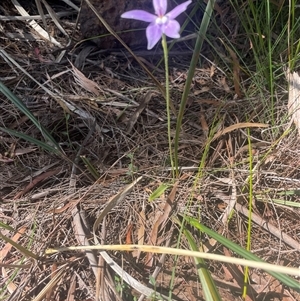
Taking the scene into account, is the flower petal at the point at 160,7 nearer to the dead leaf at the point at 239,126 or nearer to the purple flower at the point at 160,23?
the purple flower at the point at 160,23

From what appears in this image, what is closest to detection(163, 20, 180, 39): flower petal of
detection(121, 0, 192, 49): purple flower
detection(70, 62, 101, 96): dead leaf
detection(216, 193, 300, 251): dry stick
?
detection(121, 0, 192, 49): purple flower

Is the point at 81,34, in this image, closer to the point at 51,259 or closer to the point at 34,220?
the point at 34,220

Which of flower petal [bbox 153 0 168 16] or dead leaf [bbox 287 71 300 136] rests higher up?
flower petal [bbox 153 0 168 16]

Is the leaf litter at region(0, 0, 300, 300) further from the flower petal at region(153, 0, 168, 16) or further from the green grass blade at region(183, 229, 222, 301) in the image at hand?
the flower petal at region(153, 0, 168, 16)

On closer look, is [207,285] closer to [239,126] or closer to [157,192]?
[157,192]

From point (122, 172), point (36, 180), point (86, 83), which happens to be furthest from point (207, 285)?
point (86, 83)

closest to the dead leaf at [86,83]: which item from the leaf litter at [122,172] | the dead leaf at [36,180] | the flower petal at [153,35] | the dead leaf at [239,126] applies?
the leaf litter at [122,172]

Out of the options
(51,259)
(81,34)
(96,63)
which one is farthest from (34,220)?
(81,34)
